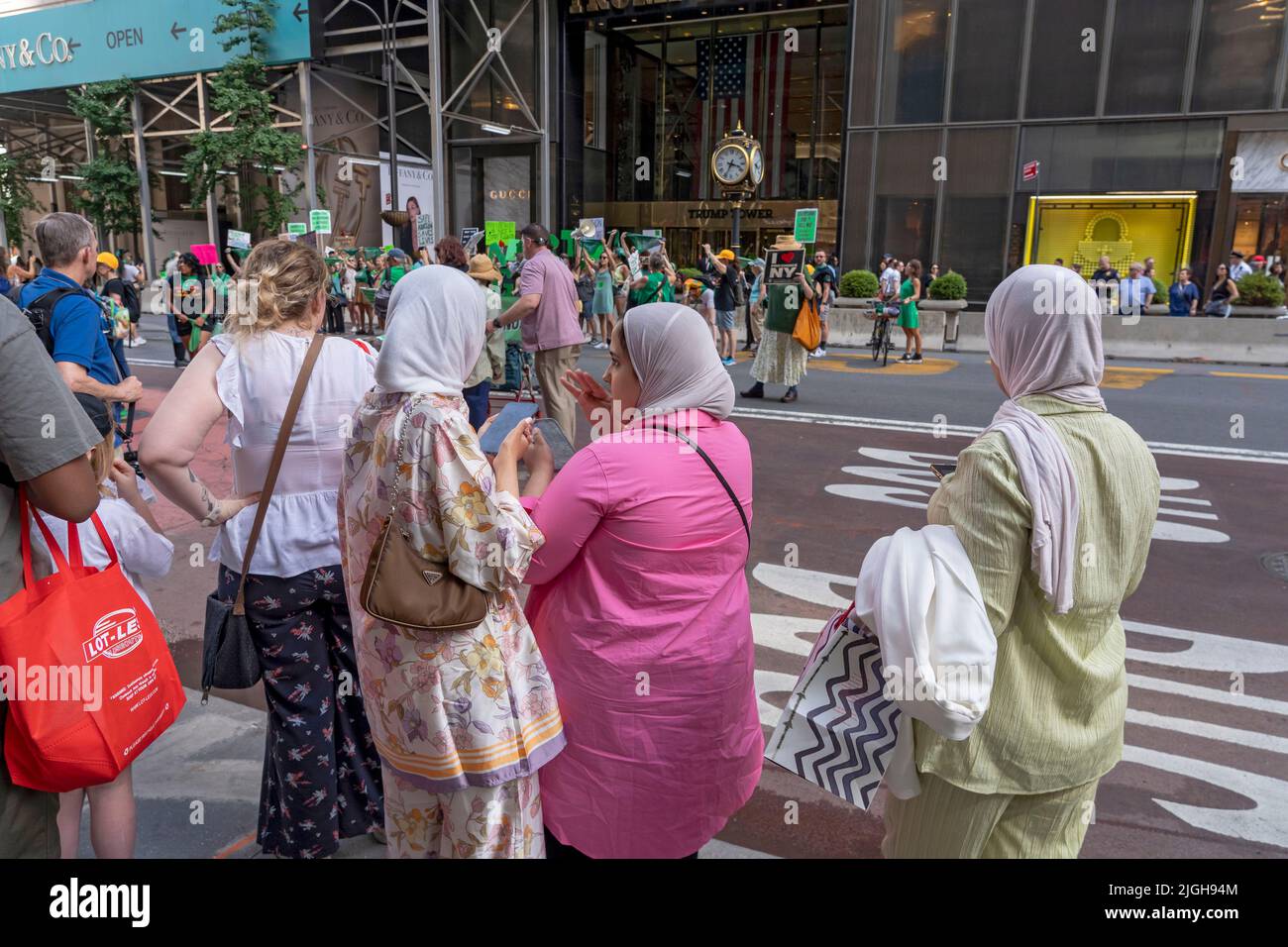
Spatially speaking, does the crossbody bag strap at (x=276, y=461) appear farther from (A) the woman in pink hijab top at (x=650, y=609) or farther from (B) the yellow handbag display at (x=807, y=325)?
(B) the yellow handbag display at (x=807, y=325)

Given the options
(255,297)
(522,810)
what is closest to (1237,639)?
(522,810)

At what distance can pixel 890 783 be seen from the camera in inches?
80.7

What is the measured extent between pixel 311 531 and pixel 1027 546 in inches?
81.1

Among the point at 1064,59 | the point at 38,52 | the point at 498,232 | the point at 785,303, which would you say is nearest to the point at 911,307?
the point at 785,303

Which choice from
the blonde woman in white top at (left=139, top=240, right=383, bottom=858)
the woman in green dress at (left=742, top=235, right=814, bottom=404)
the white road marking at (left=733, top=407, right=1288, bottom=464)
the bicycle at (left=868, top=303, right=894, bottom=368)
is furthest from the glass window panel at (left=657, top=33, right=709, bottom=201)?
the blonde woman in white top at (left=139, top=240, right=383, bottom=858)

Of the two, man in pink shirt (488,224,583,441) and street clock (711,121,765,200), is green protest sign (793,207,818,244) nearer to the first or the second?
street clock (711,121,765,200)

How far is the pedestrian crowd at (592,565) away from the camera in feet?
6.28

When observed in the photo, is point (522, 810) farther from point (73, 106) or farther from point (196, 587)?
point (73, 106)

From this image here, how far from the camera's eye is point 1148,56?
21.1m

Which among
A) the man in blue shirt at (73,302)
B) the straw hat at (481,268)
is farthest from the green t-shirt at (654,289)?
the man in blue shirt at (73,302)

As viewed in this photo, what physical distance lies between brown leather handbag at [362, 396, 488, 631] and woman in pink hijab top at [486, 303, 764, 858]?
24cm

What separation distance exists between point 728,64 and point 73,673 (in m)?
33.6

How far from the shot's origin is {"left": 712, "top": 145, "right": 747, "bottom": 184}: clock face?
2033cm

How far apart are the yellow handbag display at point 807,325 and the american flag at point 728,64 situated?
76.5ft
